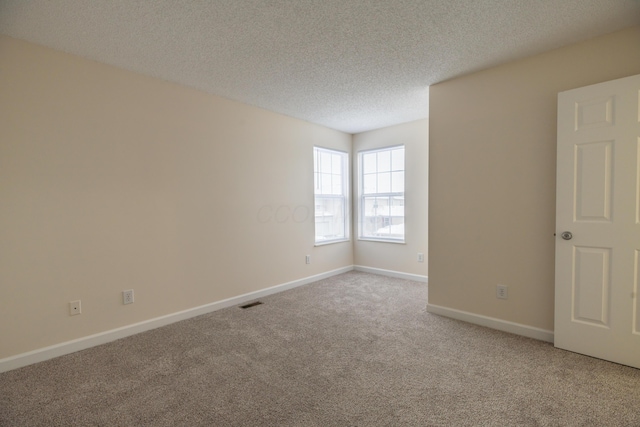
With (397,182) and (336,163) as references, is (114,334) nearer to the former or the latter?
(336,163)

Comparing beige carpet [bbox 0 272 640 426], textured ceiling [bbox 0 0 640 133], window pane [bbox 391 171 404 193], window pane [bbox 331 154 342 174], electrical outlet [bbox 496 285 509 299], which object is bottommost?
beige carpet [bbox 0 272 640 426]

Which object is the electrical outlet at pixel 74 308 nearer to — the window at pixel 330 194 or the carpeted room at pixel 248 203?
the carpeted room at pixel 248 203

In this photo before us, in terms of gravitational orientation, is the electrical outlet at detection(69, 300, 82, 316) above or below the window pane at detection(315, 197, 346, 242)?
below

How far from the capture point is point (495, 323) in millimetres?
2781

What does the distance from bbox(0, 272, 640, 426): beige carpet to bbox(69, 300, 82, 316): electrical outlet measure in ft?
1.11


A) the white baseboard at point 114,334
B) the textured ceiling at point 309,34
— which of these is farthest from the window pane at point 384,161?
the white baseboard at point 114,334

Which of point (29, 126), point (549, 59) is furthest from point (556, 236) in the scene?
point (29, 126)

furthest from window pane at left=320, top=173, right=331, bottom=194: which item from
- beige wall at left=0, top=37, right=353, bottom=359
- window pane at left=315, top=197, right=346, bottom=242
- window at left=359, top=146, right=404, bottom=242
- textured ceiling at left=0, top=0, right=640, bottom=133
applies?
textured ceiling at left=0, top=0, right=640, bottom=133

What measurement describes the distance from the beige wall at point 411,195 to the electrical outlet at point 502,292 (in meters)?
1.63

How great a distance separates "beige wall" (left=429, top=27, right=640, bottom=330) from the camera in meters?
2.42

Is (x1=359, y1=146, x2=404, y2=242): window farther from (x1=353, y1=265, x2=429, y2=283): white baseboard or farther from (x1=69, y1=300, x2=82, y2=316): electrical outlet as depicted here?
(x1=69, y1=300, x2=82, y2=316): electrical outlet

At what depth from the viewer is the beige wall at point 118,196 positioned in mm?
2230

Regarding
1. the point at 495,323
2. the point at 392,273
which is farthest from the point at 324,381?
the point at 392,273

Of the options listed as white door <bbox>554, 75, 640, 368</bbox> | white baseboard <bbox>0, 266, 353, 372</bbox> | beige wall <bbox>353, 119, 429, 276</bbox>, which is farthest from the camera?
beige wall <bbox>353, 119, 429, 276</bbox>
